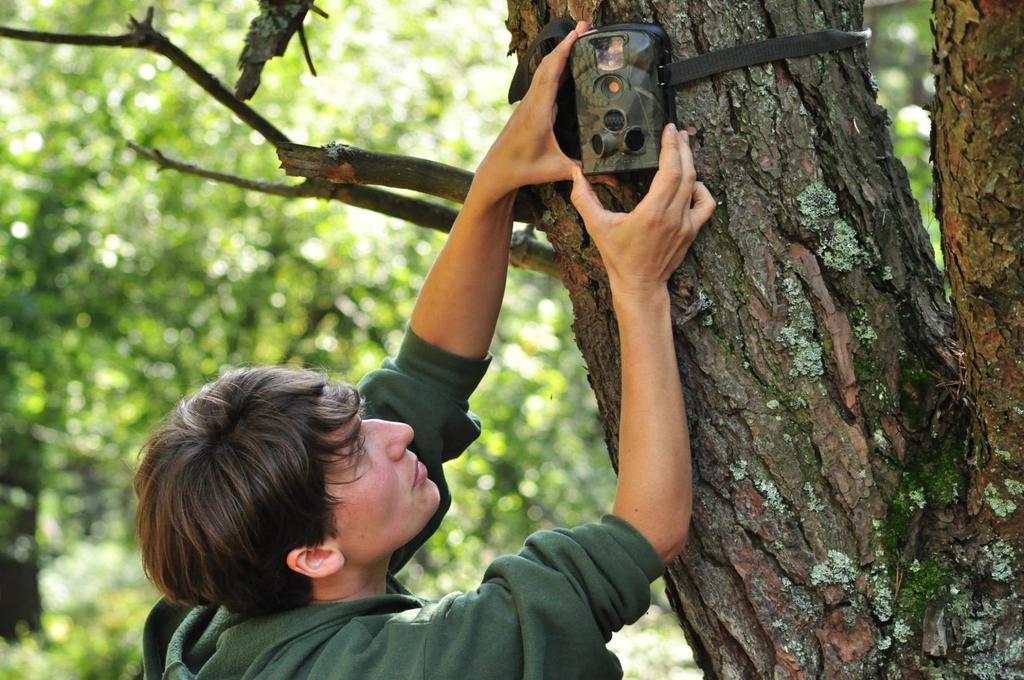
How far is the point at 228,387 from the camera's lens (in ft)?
6.08

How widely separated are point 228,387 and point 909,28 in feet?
40.2

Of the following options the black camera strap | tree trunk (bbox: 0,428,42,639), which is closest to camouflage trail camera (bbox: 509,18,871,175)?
the black camera strap

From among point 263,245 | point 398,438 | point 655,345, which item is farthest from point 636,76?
point 263,245

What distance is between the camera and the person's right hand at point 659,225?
161 centimetres

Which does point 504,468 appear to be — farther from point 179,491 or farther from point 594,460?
point 179,491

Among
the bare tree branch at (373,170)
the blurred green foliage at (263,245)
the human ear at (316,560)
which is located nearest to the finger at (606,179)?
the bare tree branch at (373,170)

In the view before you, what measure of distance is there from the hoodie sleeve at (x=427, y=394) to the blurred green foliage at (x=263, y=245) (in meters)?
4.20

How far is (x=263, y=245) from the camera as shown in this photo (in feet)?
24.8

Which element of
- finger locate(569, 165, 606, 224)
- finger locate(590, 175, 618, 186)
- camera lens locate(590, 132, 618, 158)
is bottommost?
finger locate(569, 165, 606, 224)

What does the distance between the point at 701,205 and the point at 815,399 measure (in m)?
0.32

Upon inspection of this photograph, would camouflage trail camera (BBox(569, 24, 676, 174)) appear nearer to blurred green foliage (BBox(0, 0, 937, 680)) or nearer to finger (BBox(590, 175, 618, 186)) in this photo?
finger (BBox(590, 175, 618, 186))

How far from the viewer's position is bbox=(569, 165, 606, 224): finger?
5.57 feet

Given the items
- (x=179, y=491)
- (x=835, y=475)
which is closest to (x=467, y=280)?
(x=179, y=491)

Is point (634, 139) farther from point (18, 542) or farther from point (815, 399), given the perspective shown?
point (18, 542)
